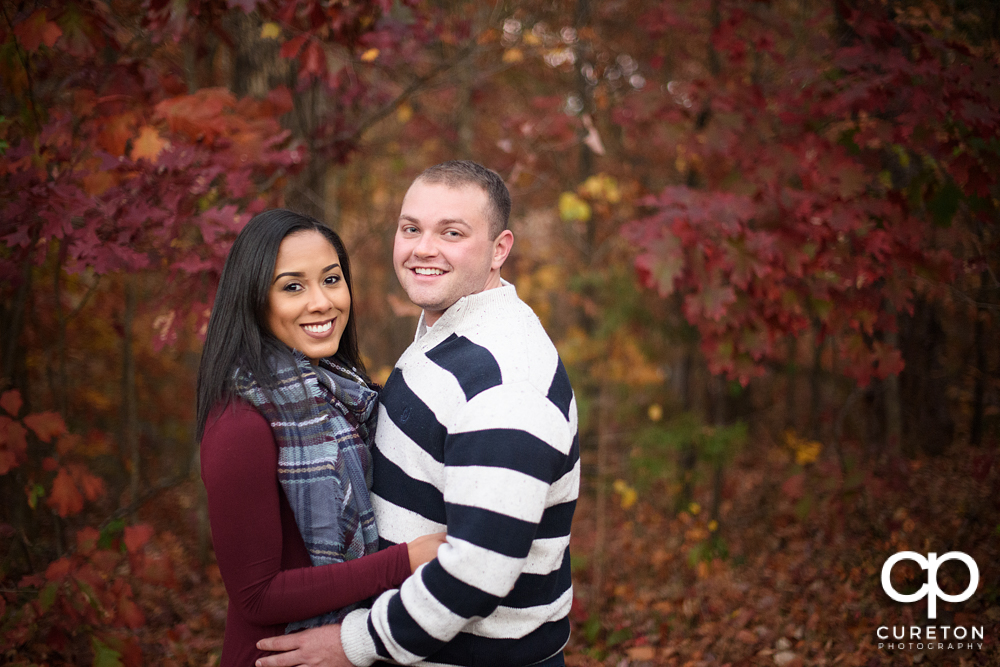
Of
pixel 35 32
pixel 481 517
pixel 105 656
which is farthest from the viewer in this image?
pixel 105 656

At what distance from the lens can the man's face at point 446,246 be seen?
6.69 feet

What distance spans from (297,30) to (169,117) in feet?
2.93

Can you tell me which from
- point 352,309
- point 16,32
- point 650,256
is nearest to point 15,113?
point 16,32

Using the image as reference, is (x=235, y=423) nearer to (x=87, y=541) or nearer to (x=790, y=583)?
(x=87, y=541)

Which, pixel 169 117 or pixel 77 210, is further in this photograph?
pixel 169 117

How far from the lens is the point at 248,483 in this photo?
5.64 ft

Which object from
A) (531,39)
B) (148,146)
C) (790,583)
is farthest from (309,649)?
(531,39)

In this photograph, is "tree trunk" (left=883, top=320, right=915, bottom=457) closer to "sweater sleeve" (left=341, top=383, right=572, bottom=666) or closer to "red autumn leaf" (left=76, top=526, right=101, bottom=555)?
"sweater sleeve" (left=341, top=383, right=572, bottom=666)

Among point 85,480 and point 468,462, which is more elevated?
point 468,462

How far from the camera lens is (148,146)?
8.79 feet

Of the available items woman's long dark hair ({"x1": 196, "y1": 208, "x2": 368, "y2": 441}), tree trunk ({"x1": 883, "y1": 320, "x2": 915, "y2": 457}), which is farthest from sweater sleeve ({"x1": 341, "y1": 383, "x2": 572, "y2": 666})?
tree trunk ({"x1": 883, "y1": 320, "x2": 915, "y2": 457})

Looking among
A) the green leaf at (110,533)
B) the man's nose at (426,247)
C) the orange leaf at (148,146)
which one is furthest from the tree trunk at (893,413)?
the green leaf at (110,533)

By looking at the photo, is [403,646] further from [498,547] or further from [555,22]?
[555,22]

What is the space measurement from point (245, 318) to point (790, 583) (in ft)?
14.3
